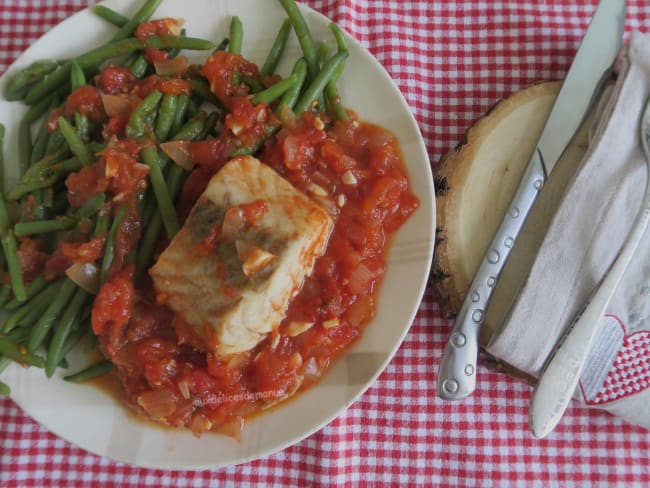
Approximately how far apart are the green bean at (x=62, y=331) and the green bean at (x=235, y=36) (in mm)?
1397

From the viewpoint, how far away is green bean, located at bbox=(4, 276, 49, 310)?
2699 mm

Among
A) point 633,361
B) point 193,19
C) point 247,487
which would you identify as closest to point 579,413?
point 633,361

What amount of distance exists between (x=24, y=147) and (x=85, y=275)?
0.79 metres

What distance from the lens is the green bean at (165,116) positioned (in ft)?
9.14

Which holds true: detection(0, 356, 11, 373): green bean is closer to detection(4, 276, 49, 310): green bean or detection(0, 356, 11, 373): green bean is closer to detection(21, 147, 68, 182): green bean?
detection(4, 276, 49, 310): green bean

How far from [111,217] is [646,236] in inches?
105

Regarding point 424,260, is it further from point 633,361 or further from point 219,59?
point 219,59

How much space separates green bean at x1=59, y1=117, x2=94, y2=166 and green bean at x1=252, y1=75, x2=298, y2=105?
84cm

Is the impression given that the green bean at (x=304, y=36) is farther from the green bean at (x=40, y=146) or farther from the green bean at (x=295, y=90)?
the green bean at (x=40, y=146)

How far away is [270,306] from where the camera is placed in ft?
8.41

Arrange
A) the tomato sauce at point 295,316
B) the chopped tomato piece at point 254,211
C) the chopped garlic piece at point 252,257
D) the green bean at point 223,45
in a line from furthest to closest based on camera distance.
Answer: the green bean at point 223,45 < the tomato sauce at point 295,316 < the chopped tomato piece at point 254,211 < the chopped garlic piece at point 252,257

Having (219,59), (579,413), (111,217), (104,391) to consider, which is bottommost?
(579,413)

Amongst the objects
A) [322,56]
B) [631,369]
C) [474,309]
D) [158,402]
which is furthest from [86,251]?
[631,369]

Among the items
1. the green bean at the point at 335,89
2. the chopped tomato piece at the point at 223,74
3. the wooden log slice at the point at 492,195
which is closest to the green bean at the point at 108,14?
the chopped tomato piece at the point at 223,74
